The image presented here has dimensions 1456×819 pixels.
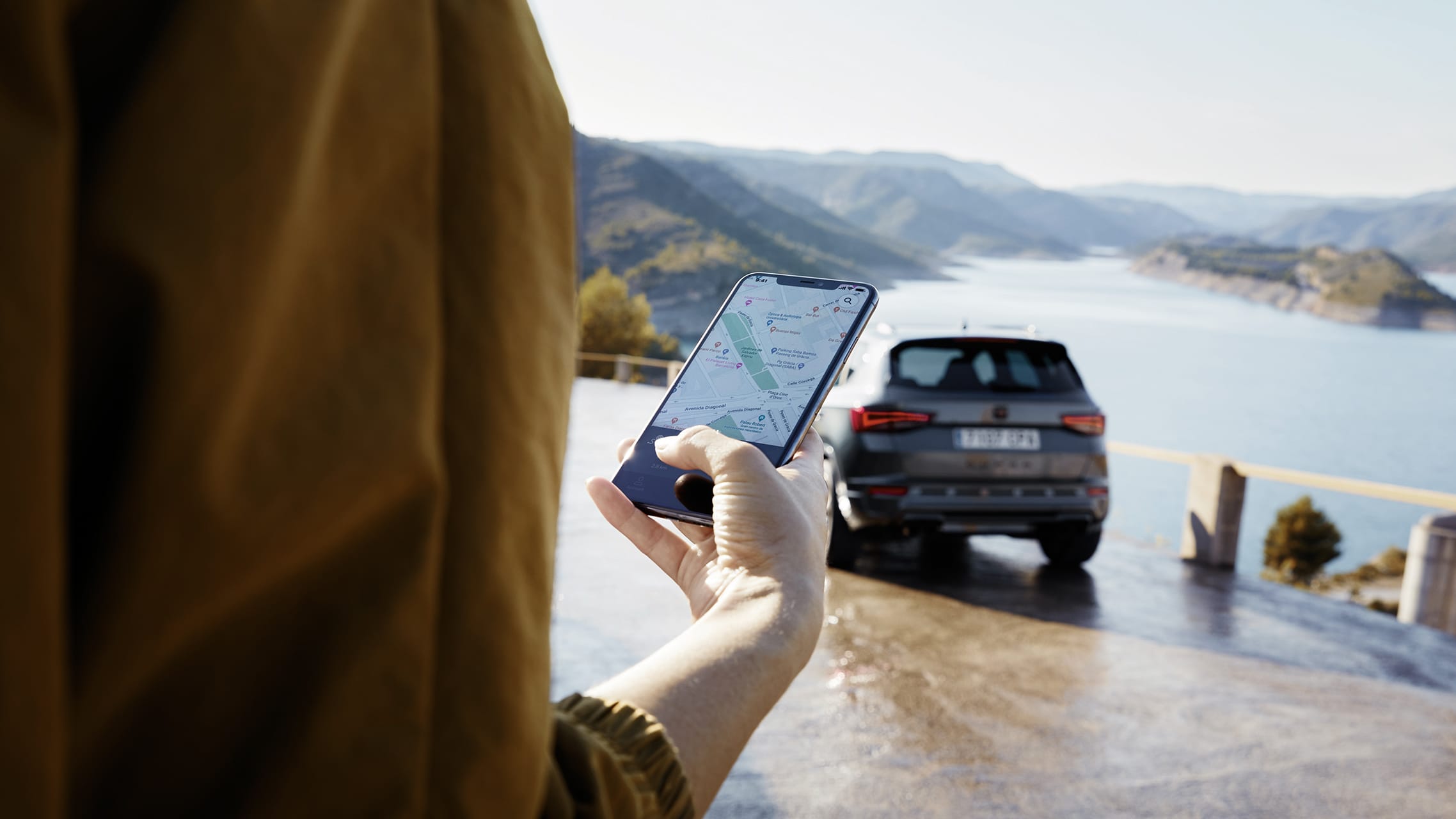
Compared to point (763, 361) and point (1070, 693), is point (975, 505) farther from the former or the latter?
point (763, 361)

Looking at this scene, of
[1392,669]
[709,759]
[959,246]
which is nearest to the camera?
[709,759]

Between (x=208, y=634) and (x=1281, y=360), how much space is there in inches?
6871

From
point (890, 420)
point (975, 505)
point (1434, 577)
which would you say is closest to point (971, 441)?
point (975, 505)

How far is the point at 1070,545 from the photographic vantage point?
7.36 metres

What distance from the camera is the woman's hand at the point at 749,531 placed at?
1131 millimetres

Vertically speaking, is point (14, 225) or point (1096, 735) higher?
point (14, 225)

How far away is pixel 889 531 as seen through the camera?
711 cm

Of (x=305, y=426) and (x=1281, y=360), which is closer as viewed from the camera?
(x=305, y=426)

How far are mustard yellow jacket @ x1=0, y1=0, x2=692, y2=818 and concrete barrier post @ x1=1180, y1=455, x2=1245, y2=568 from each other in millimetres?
8097

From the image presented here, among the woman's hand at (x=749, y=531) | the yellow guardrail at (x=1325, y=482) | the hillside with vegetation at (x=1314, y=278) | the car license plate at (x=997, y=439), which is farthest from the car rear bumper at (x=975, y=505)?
the hillside with vegetation at (x=1314, y=278)

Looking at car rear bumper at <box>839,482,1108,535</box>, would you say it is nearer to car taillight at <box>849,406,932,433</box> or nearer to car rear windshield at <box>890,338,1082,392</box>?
car taillight at <box>849,406,932,433</box>

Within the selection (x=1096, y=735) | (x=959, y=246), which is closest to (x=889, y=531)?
(x=1096, y=735)

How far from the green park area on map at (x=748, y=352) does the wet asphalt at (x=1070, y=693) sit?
2163mm

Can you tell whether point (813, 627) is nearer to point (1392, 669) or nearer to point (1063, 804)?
point (1063, 804)
